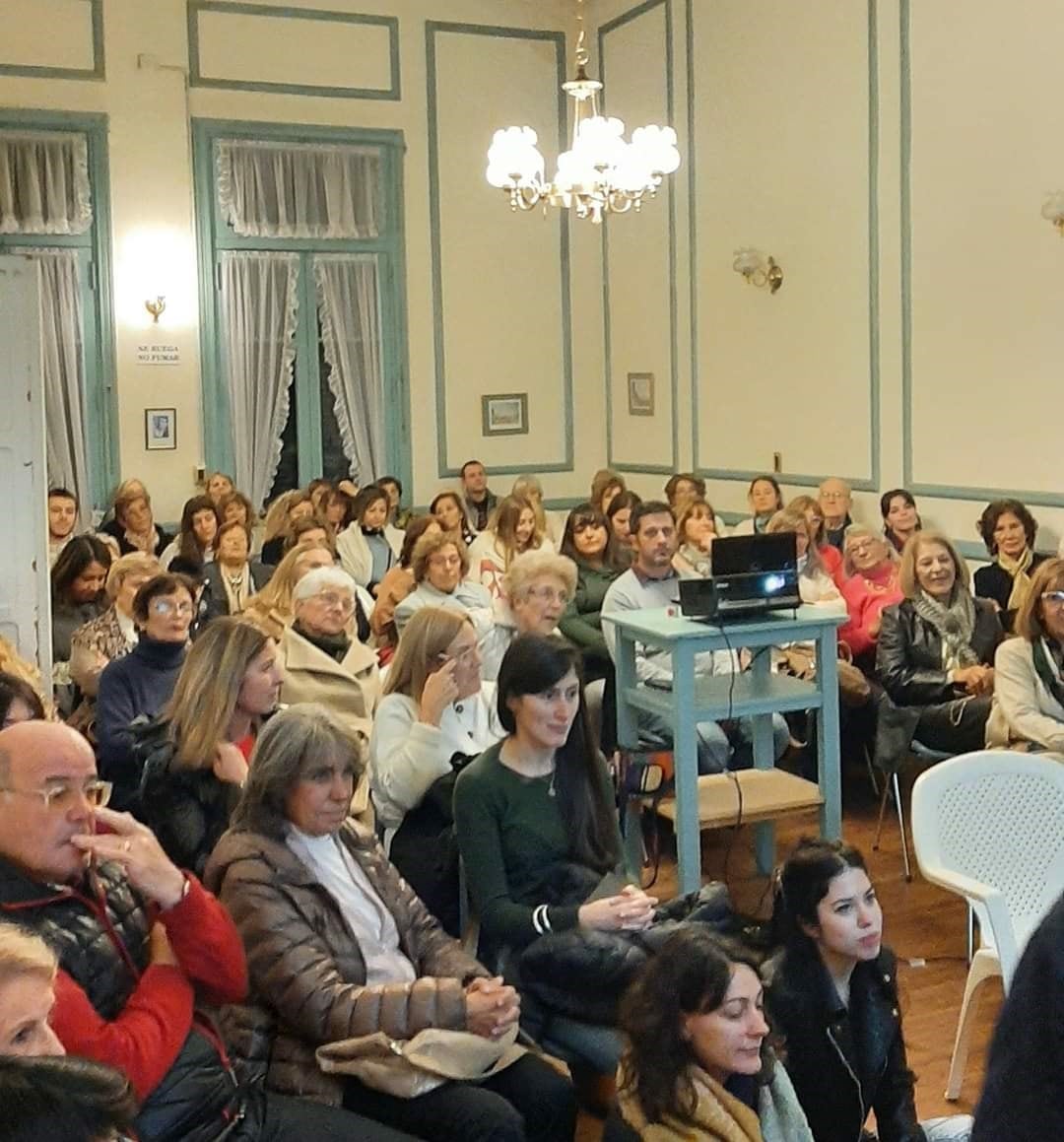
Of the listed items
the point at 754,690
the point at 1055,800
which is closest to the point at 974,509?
the point at 754,690

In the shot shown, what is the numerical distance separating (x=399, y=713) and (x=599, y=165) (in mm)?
3853

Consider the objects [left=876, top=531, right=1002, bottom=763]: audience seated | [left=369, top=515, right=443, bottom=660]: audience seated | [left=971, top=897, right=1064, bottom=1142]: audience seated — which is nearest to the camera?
[left=971, top=897, right=1064, bottom=1142]: audience seated

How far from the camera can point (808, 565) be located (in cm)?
655

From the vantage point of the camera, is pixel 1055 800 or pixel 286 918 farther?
pixel 1055 800

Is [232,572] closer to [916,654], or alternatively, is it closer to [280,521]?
[280,521]

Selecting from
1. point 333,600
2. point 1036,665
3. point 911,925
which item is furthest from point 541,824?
point 1036,665

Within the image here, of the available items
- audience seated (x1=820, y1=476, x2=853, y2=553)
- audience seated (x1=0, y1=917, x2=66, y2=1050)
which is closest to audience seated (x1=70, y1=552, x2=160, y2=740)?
audience seated (x1=0, y1=917, x2=66, y2=1050)

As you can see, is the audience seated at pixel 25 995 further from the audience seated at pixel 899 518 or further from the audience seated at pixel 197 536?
the audience seated at pixel 899 518

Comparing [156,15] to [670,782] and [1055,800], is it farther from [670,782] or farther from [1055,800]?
[1055,800]

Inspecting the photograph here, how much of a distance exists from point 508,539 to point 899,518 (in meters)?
1.82

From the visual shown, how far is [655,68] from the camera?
948 cm

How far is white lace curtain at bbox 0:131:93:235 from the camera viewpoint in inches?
346

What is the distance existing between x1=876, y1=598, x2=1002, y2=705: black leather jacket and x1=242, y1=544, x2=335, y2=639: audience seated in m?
1.89

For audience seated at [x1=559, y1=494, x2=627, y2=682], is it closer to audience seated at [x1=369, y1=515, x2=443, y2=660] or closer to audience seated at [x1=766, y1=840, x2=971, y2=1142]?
audience seated at [x1=369, y1=515, x2=443, y2=660]
